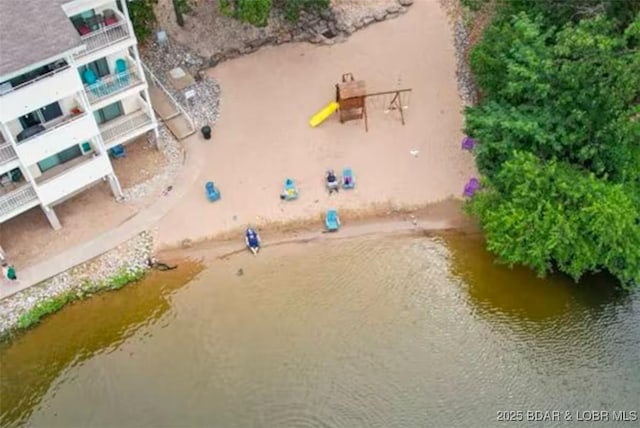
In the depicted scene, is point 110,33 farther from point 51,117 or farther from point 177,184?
point 177,184

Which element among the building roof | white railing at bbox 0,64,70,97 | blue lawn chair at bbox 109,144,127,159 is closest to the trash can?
blue lawn chair at bbox 109,144,127,159

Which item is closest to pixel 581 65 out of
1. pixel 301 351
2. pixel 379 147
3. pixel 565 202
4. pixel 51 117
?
pixel 565 202

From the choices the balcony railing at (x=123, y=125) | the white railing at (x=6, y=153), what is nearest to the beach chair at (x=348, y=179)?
the balcony railing at (x=123, y=125)

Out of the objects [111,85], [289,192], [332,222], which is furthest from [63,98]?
[332,222]

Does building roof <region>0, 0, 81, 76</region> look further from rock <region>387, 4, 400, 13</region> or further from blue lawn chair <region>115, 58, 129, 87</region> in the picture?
rock <region>387, 4, 400, 13</region>

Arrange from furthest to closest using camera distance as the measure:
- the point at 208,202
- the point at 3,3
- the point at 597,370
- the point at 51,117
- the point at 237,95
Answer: the point at 237,95
the point at 208,202
the point at 51,117
the point at 597,370
the point at 3,3

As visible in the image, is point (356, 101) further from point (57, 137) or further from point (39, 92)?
point (39, 92)
